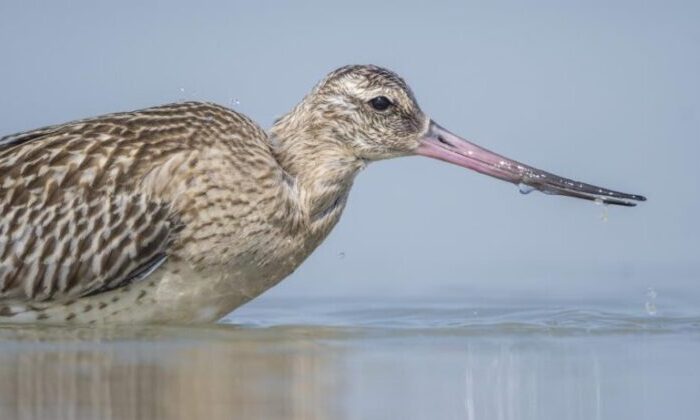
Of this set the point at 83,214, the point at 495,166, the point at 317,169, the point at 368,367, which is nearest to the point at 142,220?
the point at 83,214

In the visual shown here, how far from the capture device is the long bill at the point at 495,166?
12.1 metres

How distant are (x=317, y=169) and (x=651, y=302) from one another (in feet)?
9.39

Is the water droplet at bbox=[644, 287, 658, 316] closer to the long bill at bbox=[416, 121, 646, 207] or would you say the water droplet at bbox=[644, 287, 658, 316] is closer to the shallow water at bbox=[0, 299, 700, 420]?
the shallow water at bbox=[0, 299, 700, 420]

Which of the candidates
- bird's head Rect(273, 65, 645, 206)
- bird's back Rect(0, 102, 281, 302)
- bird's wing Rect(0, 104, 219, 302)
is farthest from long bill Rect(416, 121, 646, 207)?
bird's wing Rect(0, 104, 219, 302)

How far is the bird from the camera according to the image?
11242mm

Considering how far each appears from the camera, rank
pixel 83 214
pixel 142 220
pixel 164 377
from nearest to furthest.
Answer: pixel 164 377, pixel 142 220, pixel 83 214

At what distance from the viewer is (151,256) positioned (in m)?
11.2

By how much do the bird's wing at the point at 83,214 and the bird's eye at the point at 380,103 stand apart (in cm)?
129

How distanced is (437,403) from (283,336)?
2809mm

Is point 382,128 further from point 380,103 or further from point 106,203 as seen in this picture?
point 106,203

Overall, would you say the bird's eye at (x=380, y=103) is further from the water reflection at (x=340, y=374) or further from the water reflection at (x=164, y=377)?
the water reflection at (x=164, y=377)

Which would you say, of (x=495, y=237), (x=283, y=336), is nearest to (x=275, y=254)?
(x=283, y=336)

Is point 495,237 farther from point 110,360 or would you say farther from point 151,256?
point 110,360

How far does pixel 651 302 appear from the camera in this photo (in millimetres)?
13305
